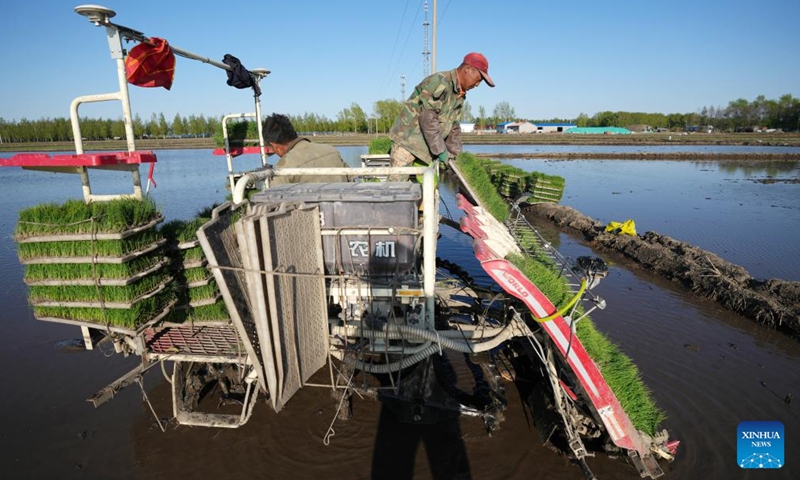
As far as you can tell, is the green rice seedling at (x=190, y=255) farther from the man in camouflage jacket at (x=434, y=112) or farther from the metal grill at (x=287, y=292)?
the man in camouflage jacket at (x=434, y=112)

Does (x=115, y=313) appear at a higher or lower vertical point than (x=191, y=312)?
higher

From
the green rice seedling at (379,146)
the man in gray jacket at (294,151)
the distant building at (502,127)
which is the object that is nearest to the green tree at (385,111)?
the distant building at (502,127)

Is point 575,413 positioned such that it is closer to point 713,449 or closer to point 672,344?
point 713,449

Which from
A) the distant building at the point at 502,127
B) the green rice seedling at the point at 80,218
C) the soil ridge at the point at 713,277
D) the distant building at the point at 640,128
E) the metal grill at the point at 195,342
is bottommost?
the soil ridge at the point at 713,277

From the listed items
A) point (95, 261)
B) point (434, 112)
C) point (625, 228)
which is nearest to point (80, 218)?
point (95, 261)

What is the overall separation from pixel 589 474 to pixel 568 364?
1338 millimetres

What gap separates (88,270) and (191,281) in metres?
0.87

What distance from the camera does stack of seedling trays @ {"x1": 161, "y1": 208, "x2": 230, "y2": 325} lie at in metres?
3.81

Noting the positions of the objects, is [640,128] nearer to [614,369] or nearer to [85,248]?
[614,369]

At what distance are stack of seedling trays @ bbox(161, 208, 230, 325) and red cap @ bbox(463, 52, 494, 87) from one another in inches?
155

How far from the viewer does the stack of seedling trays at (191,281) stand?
3814 mm

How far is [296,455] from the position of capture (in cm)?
448

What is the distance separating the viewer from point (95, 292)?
3314mm

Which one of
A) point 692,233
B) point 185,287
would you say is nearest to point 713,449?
point 185,287
